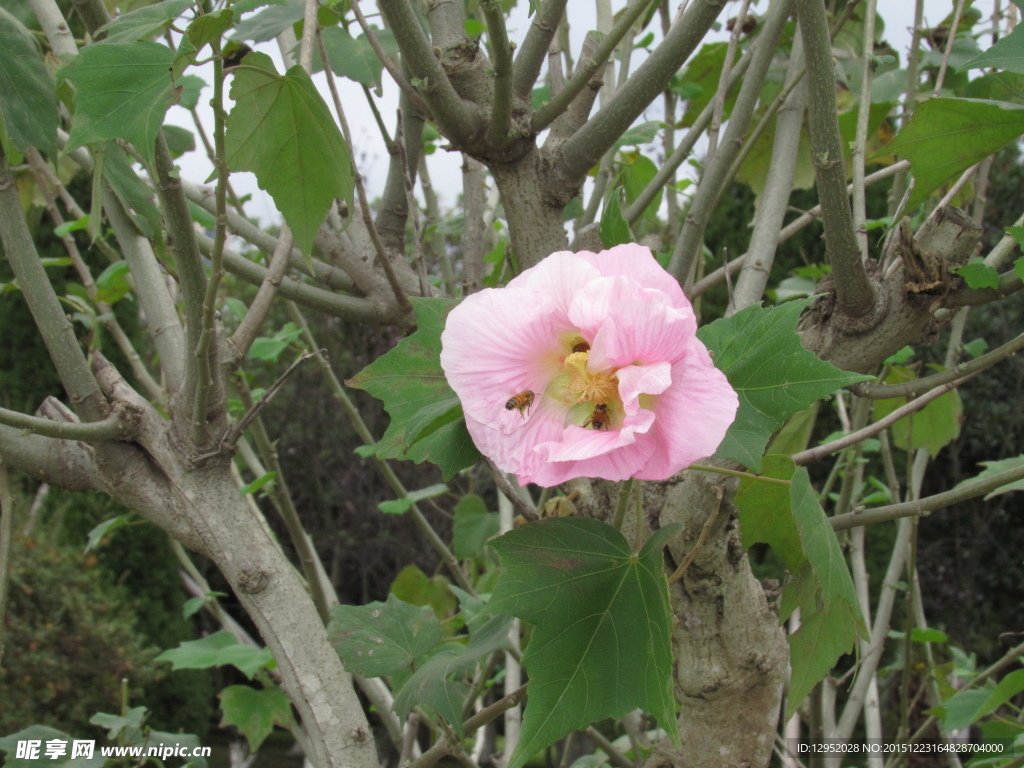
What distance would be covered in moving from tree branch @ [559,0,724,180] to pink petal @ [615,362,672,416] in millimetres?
584

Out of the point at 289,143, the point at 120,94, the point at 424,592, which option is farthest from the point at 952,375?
the point at 424,592

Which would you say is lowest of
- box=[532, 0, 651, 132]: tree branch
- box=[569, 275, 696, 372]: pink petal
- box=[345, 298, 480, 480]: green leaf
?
box=[345, 298, 480, 480]: green leaf

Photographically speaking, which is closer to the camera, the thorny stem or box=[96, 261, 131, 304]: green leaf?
the thorny stem

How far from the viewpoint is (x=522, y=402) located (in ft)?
2.34

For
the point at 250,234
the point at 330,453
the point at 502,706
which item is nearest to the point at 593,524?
the point at 502,706

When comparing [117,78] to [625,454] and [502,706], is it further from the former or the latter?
[502,706]

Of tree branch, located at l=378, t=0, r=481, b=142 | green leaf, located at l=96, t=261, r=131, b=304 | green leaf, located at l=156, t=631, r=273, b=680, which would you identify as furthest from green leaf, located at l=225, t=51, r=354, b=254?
green leaf, located at l=96, t=261, r=131, b=304

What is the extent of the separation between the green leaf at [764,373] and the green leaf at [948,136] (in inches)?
13.3

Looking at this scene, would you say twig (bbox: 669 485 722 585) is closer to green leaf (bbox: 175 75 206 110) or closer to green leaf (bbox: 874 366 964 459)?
green leaf (bbox: 874 366 964 459)

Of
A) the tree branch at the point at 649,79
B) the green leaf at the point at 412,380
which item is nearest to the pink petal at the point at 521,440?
the green leaf at the point at 412,380

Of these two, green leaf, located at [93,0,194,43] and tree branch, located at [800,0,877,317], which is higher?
green leaf, located at [93,0,194,43]

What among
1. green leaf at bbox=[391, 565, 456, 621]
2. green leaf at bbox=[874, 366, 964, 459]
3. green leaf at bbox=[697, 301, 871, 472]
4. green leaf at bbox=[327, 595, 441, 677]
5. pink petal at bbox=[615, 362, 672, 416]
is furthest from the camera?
green leaf at bbox=[391, 565, 456, 621]

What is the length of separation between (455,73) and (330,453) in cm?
700

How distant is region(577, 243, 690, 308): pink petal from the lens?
69cm
